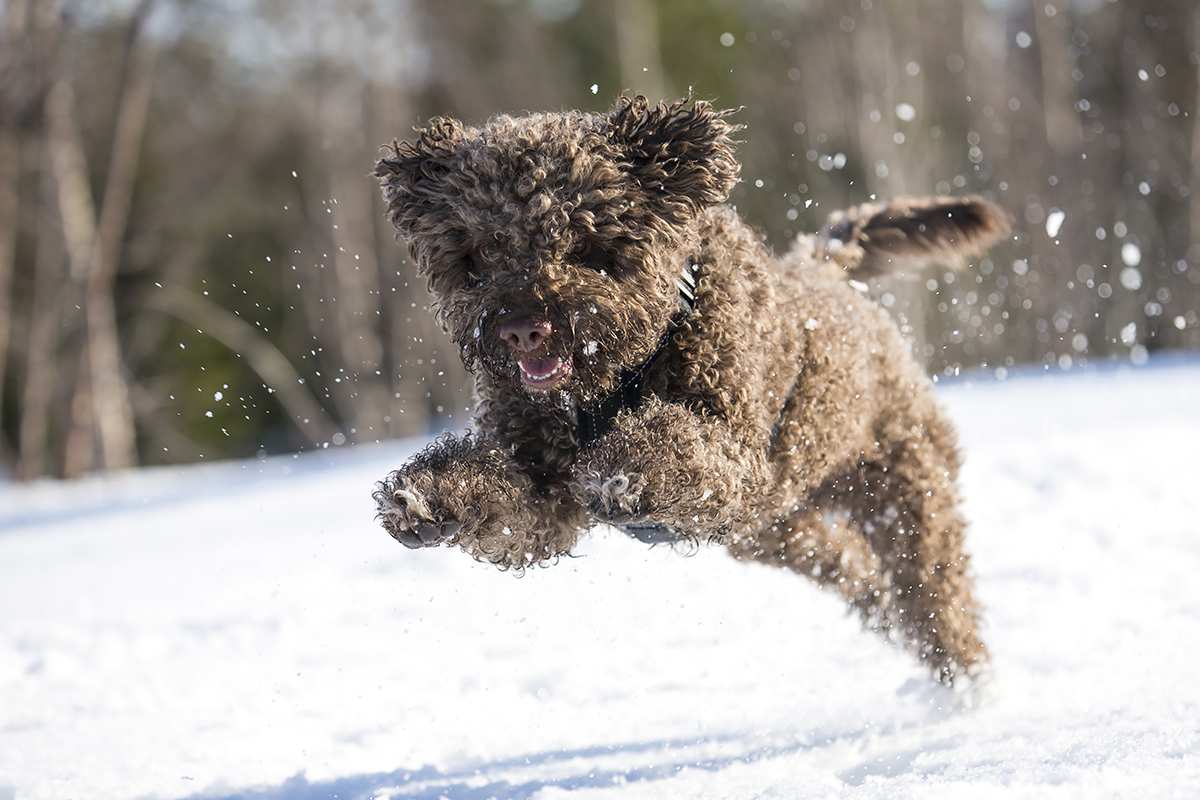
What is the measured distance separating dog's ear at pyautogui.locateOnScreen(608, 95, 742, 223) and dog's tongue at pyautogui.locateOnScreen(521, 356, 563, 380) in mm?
577

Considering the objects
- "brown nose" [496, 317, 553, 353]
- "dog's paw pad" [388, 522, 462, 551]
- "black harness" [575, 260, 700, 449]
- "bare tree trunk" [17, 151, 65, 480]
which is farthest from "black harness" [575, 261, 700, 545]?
"bare tree trunk" [17, 151, 65, 480]

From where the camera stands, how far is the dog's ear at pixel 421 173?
3.50 metres

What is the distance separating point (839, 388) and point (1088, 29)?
886 inches

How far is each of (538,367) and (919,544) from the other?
184 centimetres

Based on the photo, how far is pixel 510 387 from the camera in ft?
11.4

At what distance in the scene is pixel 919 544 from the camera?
4.39 metres

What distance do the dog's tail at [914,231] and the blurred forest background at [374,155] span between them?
10.5 m

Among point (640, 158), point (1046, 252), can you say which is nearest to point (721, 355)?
point (640, 158)

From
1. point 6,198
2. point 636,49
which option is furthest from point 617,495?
point 636,49

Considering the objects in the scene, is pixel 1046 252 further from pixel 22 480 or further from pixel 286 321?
pixel 286 321

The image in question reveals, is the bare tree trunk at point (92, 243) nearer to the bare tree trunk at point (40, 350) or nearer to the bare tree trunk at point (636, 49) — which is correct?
the bare tree trunk at point (40, 350)

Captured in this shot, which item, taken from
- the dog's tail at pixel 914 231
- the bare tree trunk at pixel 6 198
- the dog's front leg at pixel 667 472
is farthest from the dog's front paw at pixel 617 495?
the bare tree trunk at pixel 6 198

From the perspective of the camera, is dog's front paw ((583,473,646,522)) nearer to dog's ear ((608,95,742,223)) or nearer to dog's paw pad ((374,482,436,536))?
dog's paw pad ((374,482,436,536))

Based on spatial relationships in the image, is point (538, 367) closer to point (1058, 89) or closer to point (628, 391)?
point (628, 391)
